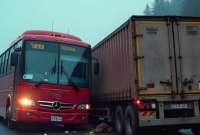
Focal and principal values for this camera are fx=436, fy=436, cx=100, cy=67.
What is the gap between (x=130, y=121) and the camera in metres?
13.1

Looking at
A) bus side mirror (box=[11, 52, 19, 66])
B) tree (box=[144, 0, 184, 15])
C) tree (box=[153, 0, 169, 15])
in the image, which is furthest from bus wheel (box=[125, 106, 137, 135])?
tree (box=[153, 0, 169, 15])

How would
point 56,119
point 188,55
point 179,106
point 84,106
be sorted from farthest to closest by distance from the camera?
point 84,106 → point 56,119 → point 188,55 → point 179,106

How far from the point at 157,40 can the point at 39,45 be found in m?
4.55

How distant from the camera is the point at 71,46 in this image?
626 inches

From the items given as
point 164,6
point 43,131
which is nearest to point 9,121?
point 43,131

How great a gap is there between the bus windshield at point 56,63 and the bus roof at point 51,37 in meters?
0.16

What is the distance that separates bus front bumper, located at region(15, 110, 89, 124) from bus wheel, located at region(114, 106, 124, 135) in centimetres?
152

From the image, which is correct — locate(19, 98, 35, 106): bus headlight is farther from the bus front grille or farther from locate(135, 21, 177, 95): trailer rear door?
locate(135, 21, 177, 95): trailer rear door

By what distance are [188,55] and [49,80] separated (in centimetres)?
493

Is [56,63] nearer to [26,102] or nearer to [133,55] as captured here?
[26,102]

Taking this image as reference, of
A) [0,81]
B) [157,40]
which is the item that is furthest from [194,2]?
[157,40]

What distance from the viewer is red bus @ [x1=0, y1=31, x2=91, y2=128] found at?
14.9 meters

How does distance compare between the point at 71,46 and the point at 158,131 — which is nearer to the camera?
the point at 158,131

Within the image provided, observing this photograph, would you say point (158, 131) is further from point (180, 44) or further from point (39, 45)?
point (39, 45)
